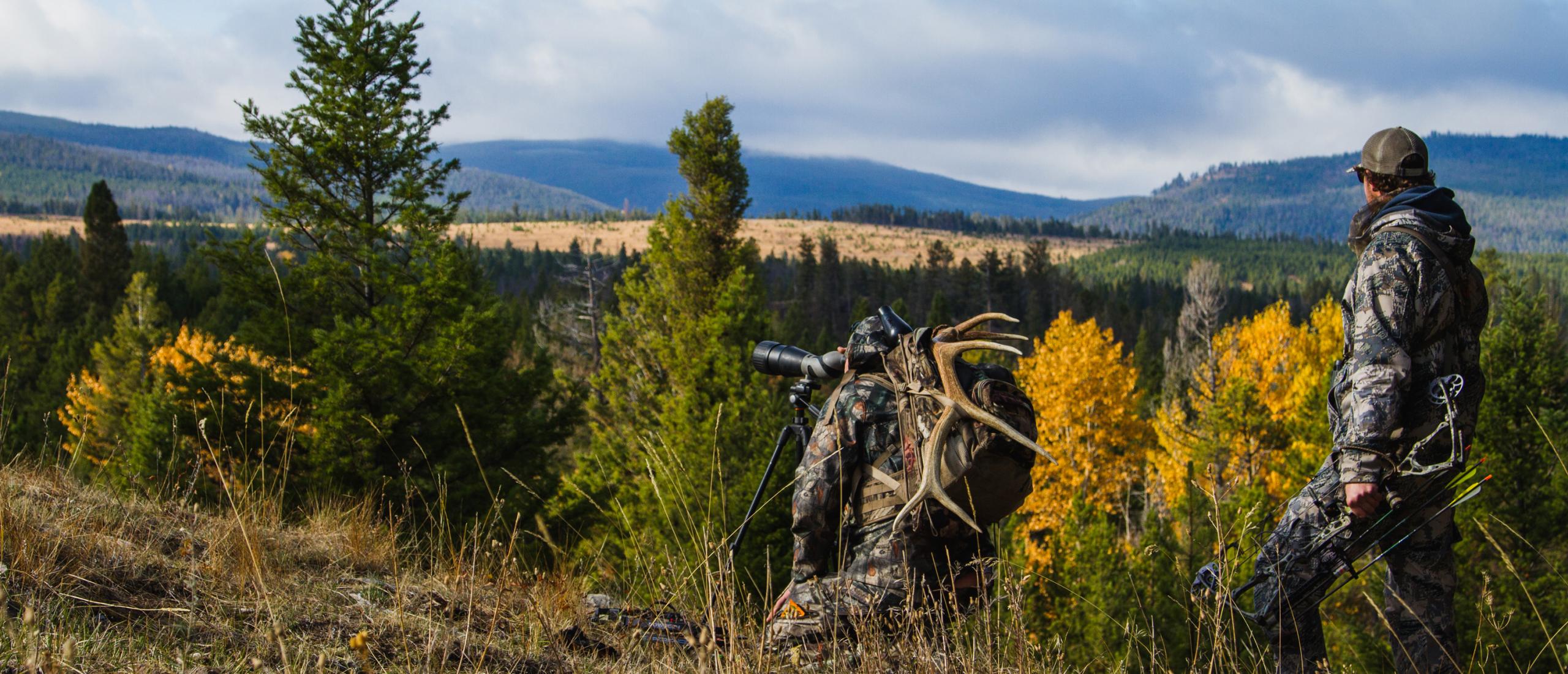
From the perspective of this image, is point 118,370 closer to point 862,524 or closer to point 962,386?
point 862,524

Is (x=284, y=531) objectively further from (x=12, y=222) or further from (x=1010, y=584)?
(x=12, y=222)

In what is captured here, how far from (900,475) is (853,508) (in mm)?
248

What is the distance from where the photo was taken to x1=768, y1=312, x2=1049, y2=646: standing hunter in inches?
123

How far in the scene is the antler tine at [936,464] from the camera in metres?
3.04

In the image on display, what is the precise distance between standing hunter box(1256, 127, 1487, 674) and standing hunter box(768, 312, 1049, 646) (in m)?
1.04

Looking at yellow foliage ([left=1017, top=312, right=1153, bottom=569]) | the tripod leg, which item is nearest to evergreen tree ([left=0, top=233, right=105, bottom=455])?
yellow foliage ([left=1017, top=312, right=1153, bottom=569])

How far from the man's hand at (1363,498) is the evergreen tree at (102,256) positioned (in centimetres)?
5700

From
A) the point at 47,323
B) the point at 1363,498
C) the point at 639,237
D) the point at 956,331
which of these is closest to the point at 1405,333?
the point at 1363,498

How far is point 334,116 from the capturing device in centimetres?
1326

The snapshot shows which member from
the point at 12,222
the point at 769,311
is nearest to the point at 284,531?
the point at 769,311

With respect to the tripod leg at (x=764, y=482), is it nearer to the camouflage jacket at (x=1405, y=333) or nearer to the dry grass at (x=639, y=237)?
the camouflage jacket at (x=1405, y=333)

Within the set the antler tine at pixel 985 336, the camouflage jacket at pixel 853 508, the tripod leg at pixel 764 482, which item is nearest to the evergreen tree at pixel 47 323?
the tripod leg at pixel 764 482

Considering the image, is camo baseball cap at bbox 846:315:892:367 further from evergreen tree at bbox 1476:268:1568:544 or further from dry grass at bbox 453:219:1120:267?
dry grass at bbox 453:219:1120:267

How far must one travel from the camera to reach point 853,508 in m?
3.40
